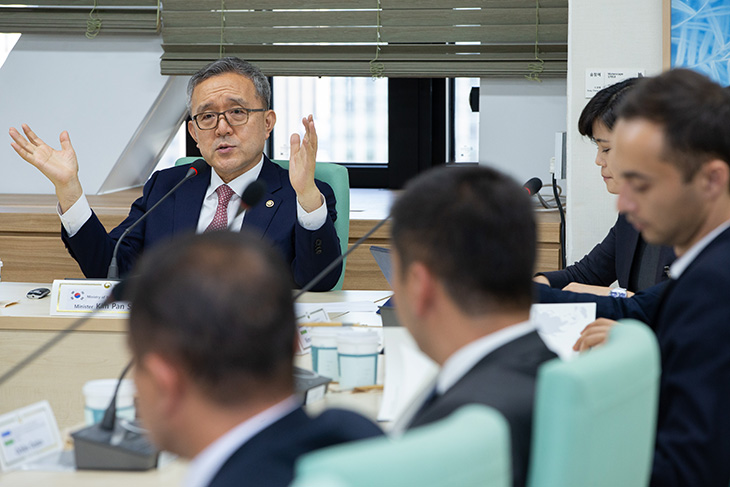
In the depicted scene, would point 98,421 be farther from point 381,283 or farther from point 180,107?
point 180,107

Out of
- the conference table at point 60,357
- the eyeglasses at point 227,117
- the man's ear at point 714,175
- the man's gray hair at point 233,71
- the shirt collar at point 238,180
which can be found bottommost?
the conference table at point 60,357

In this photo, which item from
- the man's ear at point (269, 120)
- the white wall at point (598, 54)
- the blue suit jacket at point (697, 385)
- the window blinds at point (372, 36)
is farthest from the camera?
the window blinds at point (372, 36)

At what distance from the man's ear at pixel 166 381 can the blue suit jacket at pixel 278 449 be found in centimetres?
7

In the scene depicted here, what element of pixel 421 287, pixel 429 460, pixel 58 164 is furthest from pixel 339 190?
pixel 429 460

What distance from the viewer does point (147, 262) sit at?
0.79 m

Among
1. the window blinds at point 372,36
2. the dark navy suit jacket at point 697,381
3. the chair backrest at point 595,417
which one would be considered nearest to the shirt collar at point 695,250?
the dark navy suit jacket at point 697,381

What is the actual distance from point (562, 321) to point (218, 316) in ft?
3.37

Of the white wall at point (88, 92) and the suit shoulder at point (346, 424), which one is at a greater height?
the white wall at point (88, 92)

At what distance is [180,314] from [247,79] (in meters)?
1.92

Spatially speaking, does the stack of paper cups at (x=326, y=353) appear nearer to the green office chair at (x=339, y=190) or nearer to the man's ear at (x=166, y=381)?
the man's ear at (x=166, y=381)

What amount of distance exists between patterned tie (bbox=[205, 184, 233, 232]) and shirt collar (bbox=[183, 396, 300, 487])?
1737mm

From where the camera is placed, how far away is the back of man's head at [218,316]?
733 millimetres

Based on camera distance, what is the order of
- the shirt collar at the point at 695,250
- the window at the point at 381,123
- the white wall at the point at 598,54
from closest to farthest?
the shirt collar at the point at 695,250 < the white wall at the point at 598,54 < the window at the point at 381,123

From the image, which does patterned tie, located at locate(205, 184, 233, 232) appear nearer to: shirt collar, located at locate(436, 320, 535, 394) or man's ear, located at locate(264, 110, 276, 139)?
man's ear, located at locate(264, 110, 276, 139)
